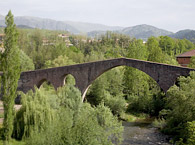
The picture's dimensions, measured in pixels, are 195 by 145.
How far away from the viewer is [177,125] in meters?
19.7

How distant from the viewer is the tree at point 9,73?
15070mm

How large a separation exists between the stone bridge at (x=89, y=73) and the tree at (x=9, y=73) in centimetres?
1173

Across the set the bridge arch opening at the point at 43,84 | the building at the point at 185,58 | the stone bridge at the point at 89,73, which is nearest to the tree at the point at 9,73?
the stone bridge at the point at 89,73

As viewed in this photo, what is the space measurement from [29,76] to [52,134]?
17.2 meters

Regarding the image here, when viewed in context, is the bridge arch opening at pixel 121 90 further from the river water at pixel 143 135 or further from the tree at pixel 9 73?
the tree at pixel 9 73

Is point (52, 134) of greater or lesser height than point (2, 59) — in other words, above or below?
below

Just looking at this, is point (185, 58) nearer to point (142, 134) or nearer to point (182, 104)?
point (142, 134)

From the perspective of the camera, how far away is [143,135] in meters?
21.1

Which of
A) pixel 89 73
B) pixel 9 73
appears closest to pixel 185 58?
pixel 89 73

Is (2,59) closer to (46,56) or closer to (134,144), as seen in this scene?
(134,144)

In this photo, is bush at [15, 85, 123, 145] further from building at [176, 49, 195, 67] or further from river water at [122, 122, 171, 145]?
building at [176, 49, 195, 67]

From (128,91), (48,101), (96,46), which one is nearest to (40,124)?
(48,101)

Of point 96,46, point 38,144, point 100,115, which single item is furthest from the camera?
point 96,46

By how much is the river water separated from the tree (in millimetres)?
8522
